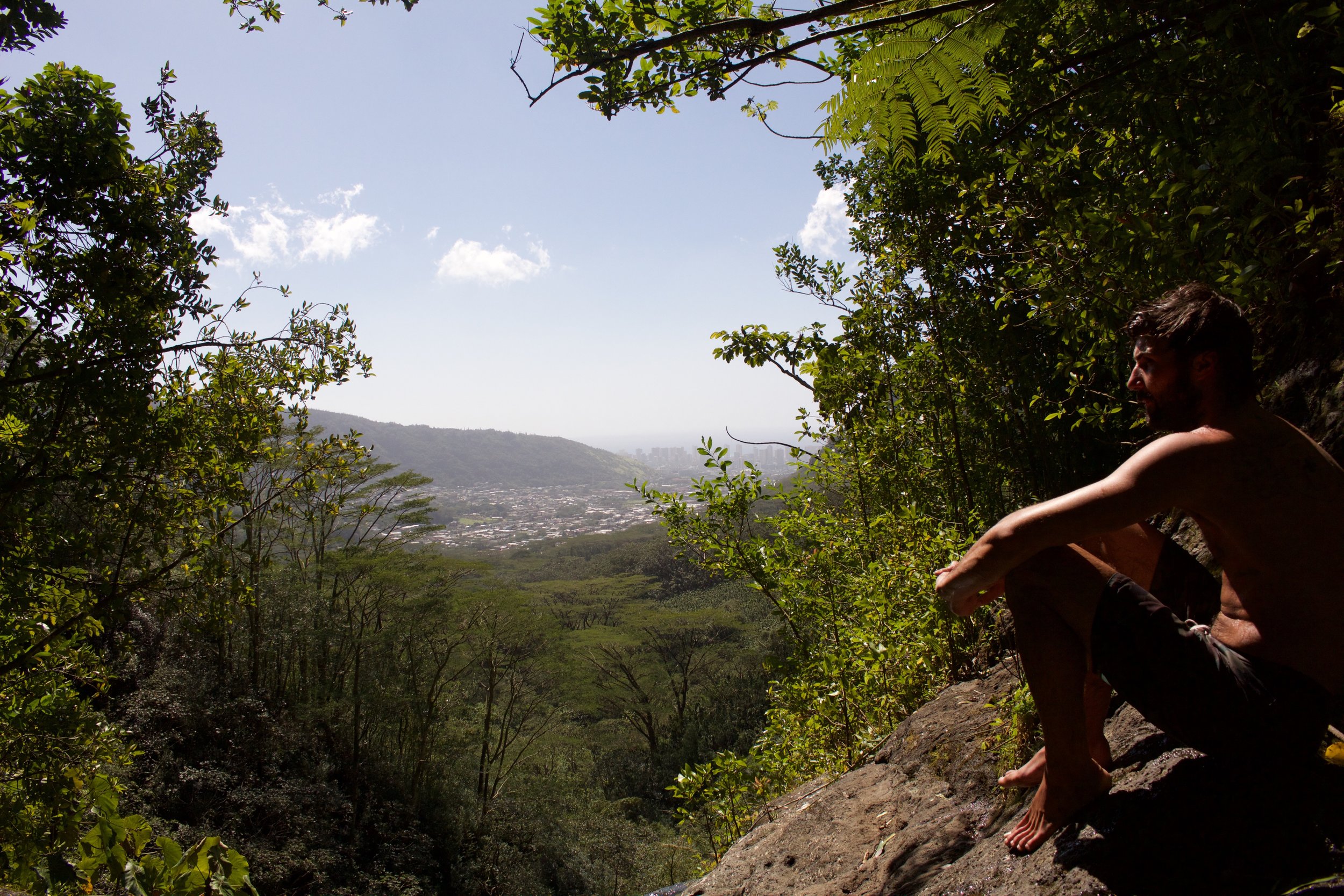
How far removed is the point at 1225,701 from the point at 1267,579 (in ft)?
0.77

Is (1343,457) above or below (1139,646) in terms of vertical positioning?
above

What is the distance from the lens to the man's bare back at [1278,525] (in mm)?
1104

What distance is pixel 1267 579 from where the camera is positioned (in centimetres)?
115

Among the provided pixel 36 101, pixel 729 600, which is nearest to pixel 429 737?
pixel 36 101

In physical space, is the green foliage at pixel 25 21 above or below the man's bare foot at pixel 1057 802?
above

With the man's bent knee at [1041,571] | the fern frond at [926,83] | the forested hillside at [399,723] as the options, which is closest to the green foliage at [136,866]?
the man's bent knee at [1041,571]

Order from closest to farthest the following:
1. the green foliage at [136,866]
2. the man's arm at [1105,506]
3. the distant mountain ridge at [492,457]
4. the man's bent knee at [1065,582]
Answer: the green foliage at [136,866], the man's arm at [1105,506], the man's bent knee at [1065,582], the distant mountain ridge at [492,457]

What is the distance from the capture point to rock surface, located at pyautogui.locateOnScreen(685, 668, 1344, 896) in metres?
1.06

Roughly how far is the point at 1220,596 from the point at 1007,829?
760mm

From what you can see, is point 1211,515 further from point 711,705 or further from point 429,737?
point 711,705

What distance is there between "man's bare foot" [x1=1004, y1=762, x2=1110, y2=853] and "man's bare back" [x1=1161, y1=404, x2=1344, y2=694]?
0.42m

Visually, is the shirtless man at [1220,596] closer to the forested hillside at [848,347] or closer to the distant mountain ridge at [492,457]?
the forested hillside at [848,347]

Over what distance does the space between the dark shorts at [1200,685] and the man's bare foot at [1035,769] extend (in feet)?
1.08

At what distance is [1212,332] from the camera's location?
1241 millimetres
